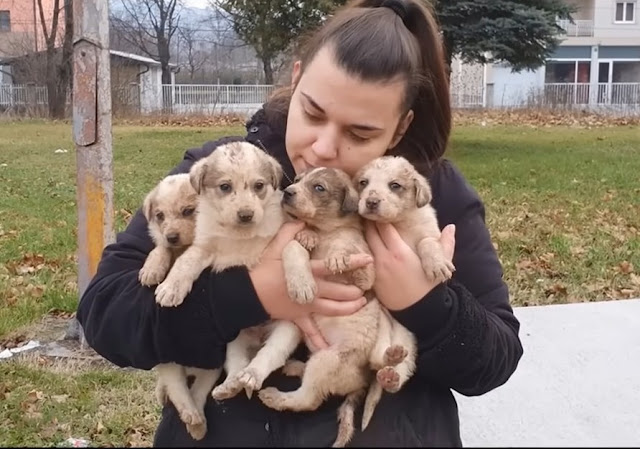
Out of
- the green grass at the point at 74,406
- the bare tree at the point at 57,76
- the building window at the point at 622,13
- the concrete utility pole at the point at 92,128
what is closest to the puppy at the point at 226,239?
the green grass at the point at 74,406

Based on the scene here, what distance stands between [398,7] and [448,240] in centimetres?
83

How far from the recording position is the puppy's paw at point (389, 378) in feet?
6.58

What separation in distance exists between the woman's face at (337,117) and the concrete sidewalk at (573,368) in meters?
0.98

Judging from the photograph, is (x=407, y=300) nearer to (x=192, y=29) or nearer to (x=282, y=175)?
(x=282, y=175)

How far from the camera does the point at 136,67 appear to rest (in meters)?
36.8

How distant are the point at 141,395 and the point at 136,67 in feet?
112

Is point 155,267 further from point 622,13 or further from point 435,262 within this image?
point 622,13

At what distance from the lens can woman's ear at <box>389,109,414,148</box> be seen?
2647mm

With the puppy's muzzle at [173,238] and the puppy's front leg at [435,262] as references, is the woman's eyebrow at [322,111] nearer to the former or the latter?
the puppy's front leg at [435,262]

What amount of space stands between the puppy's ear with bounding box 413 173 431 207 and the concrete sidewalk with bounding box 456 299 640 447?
735 millimetres

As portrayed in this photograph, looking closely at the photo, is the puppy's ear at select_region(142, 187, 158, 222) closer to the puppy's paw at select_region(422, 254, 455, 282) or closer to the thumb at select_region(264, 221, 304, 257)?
the thumb at select_region(264, 221, 304, 257)

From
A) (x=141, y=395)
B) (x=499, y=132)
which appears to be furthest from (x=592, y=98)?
(x=141, y=395)

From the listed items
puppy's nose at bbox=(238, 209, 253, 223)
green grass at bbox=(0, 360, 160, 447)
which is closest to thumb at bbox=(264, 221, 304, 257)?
puppy's nose at bbox=(238, 209, 253, 223)

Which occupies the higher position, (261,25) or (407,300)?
(261,25)
